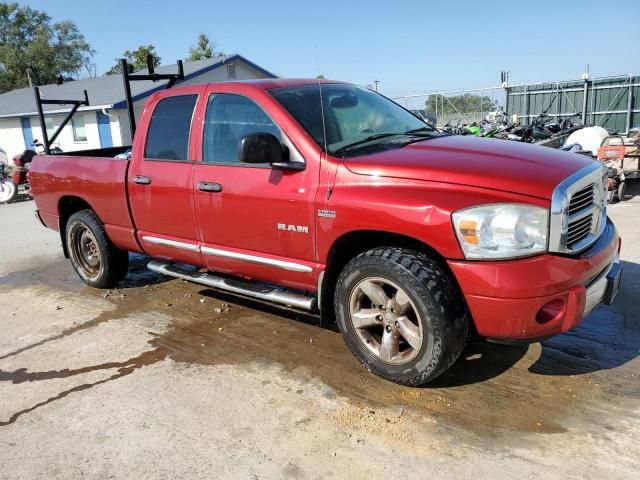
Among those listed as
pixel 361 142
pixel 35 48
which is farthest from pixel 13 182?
pixel 35 48

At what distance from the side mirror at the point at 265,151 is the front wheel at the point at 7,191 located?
1379 centimetres

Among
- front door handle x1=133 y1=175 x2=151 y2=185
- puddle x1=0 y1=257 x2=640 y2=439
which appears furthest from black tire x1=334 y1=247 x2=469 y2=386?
front door handle x1=133 y1=175 x2=151 y2=185

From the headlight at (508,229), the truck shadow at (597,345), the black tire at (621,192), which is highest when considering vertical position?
the headlight at (508,229)

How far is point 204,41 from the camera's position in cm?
5453

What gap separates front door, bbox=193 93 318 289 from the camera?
3713 millimetres

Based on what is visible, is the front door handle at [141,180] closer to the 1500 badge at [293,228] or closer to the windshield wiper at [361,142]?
the 1500 badge at [293,228]

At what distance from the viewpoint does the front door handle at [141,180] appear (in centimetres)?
473

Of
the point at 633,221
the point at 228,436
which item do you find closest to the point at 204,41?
the point at 633,221

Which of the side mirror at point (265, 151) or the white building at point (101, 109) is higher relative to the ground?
the white building at point (101, 109)

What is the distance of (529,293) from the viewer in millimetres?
2867

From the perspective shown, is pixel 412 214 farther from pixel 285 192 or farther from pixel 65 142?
pixel 65 142

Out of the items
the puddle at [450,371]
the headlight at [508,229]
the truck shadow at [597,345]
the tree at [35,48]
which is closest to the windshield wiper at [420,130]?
the headlight at [508,229]

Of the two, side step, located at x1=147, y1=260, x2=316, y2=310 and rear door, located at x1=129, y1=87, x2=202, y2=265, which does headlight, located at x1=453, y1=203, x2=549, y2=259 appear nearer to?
side step, located at x1=147, y1=260, x2=316, y2=310

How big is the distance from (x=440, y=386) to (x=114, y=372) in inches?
92.3
